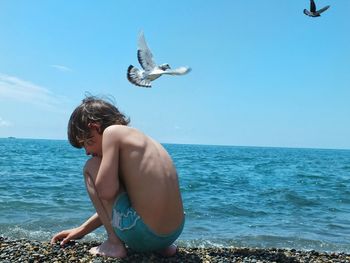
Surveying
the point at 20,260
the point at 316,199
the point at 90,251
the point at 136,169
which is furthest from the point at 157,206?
the point at 316,199

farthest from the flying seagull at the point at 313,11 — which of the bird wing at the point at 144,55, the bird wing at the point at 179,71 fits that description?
the bird wing at the point at 144,55

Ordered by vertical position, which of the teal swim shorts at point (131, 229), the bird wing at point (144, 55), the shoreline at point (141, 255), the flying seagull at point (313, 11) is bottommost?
the shoreline at point (141, 255)

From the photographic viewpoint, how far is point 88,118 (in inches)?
131

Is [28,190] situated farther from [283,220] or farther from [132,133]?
[132,133]

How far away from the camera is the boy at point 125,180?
313 cm

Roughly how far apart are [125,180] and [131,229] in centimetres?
35

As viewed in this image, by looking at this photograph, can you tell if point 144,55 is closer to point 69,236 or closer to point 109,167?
point 109,167

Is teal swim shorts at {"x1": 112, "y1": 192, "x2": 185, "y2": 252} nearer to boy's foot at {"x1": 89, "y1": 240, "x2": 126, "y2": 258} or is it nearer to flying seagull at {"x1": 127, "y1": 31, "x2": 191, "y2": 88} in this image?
boy's foot at {"x1": 89, "y1": 240, "x2": 126, "y2": 258}

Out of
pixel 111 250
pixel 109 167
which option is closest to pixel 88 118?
pixel 109 167

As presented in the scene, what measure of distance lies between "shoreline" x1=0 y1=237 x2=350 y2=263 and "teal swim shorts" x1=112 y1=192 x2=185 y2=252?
14cm

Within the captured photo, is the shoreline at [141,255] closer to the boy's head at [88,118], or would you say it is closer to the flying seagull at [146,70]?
the boy's head at [88,118]

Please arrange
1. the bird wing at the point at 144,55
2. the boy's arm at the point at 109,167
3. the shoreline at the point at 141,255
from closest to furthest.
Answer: the boy's arm at the point at 109,167
the shoreline at the point at 141,255
the bird wing at the point at 144,55

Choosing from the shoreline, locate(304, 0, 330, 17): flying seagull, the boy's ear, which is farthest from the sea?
locate(304, 0, 330, 17): flying seagull

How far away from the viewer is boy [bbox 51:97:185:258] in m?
3.13
